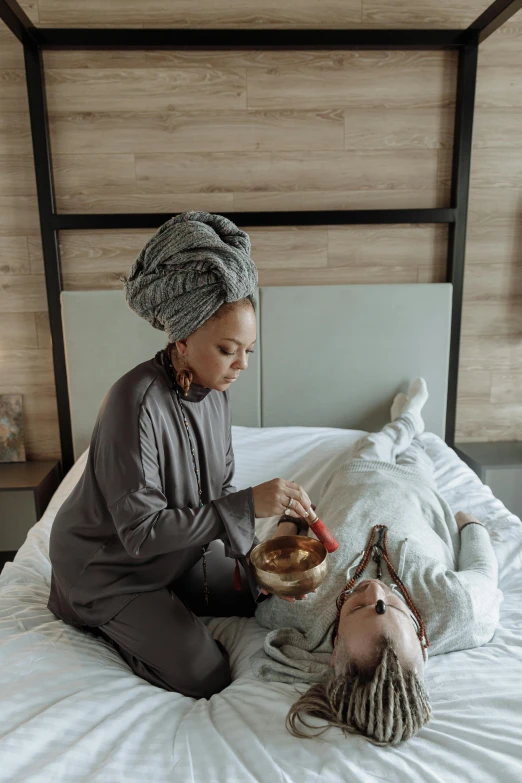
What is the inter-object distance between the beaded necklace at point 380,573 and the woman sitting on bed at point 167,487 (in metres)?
0.25

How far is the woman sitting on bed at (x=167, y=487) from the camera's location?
1260 millimetres

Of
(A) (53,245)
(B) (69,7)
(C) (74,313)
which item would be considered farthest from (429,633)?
(B) (69,7)

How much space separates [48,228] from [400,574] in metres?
1.95

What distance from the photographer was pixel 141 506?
48.6 inches

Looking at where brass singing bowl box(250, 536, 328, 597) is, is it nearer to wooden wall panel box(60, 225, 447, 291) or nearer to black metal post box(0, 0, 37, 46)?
wooden wall panel box(60, 225, 447, 291)

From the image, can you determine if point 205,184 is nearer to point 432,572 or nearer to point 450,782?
point 432,572

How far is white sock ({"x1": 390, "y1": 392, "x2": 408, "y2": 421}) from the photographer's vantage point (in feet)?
8.64

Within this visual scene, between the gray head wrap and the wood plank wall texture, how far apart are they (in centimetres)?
137

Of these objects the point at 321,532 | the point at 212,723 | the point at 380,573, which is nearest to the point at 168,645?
the point at 212,723

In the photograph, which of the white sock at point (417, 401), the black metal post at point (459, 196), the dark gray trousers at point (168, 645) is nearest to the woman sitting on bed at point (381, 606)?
the dark gray trousers at point (168, 645)

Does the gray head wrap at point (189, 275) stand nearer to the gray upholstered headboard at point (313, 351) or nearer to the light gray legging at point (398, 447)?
the light gray legging at point (398, 447)

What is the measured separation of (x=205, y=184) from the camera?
2609 mm

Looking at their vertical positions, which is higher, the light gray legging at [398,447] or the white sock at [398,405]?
the white sock at [398,405]

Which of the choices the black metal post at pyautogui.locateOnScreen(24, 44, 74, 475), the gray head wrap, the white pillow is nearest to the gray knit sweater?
the white pillow
